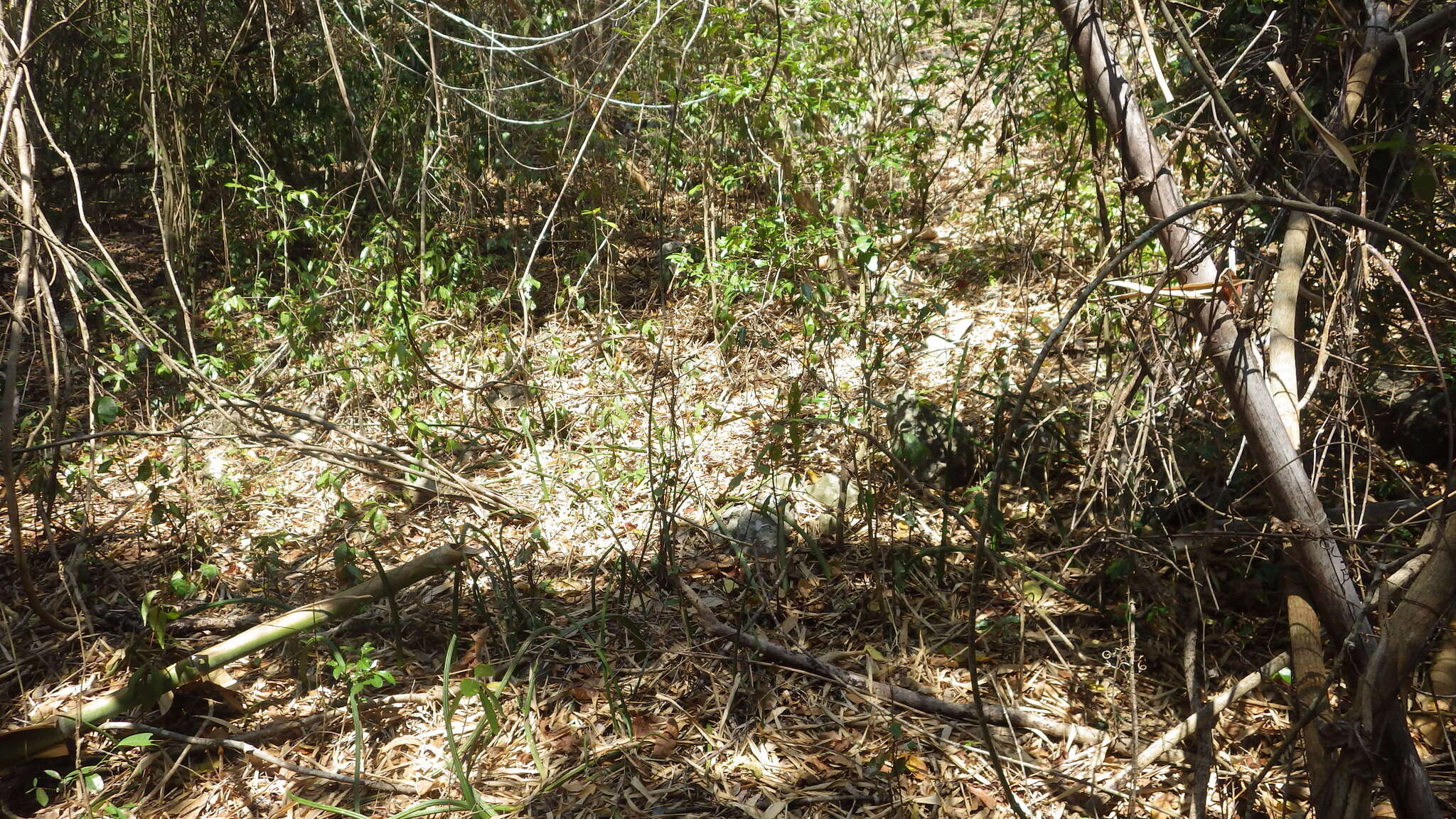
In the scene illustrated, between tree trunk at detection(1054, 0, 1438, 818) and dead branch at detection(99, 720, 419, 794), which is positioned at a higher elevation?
A: tree trunk at detection(1054, 0, 1438, 818)

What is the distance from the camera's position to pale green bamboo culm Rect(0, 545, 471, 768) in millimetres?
2623

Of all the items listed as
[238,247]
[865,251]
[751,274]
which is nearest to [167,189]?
[238,247]

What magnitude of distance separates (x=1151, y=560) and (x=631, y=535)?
6.62 feet

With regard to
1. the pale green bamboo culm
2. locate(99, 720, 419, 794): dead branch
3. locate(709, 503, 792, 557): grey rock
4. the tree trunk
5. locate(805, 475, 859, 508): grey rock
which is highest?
the tree trunk

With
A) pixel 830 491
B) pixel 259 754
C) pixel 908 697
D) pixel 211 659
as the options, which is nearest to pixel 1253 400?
pixel 908 697

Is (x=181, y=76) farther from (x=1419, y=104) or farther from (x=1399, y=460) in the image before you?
(x=1399, y=460)

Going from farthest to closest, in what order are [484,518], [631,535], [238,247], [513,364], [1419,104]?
[238,247], [513,364], [484,518], [631,535], [1419,104]

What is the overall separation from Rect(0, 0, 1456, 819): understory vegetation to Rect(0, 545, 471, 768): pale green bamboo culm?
0.01m

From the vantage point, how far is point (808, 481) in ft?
13.6

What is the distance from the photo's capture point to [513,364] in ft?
17.4

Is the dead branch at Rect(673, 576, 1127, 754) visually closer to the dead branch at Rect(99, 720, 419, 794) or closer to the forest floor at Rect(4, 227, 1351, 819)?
the forest floor at Rect(4, 227, 1351, 819)

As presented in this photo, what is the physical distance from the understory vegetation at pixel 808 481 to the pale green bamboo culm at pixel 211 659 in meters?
0.01

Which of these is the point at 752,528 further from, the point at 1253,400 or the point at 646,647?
the point at 1253,400

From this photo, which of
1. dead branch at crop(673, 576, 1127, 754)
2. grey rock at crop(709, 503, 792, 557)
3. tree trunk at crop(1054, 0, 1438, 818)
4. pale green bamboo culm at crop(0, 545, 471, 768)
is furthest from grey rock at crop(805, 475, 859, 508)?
tree trunk at crop(1054, 0, 1438, 818)
